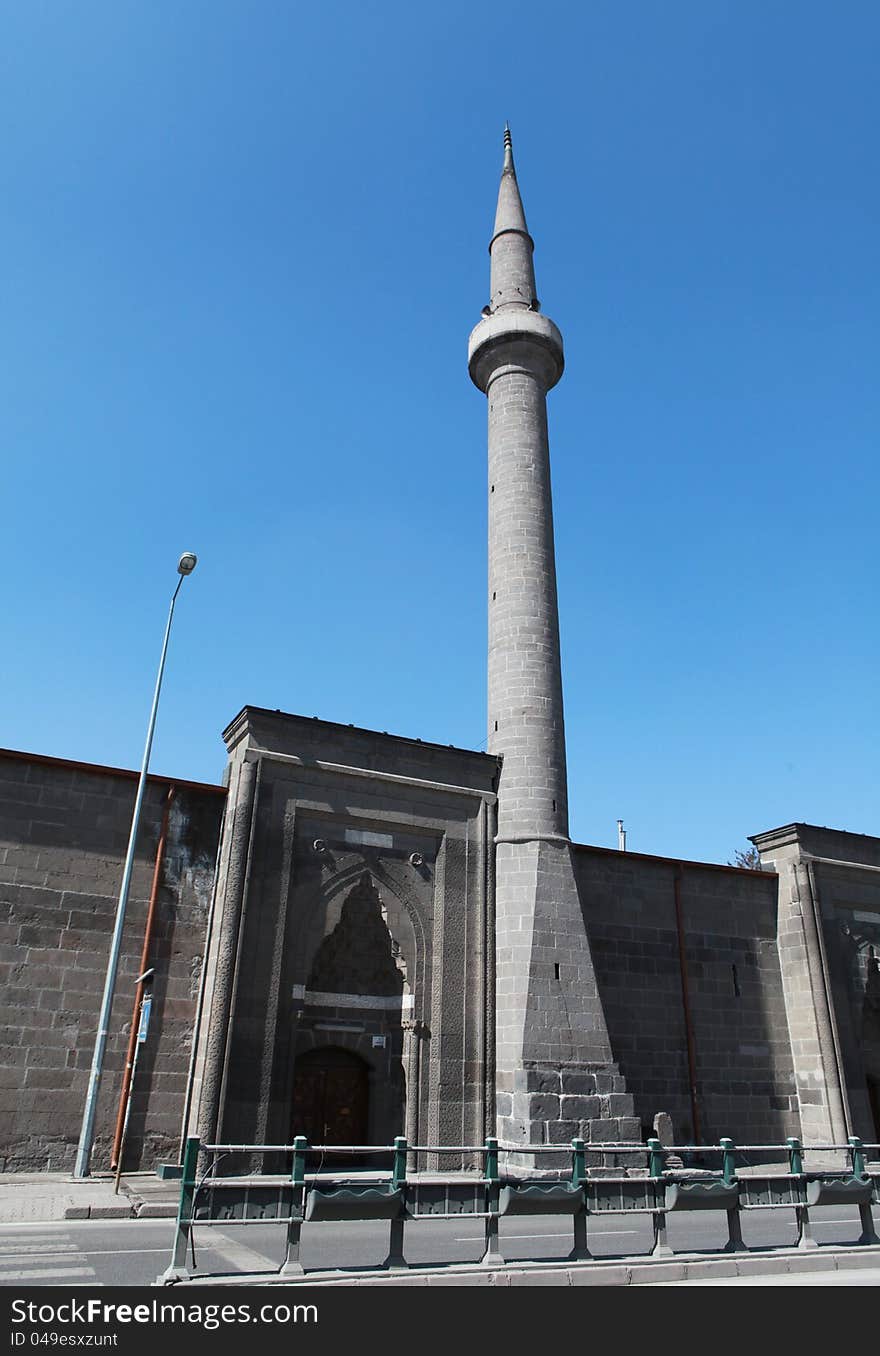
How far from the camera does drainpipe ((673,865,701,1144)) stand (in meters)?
21.0

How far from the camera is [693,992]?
22.2m

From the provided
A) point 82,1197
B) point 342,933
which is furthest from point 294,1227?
point 342,933

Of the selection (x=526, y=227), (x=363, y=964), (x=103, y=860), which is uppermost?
(x=526, y=227)

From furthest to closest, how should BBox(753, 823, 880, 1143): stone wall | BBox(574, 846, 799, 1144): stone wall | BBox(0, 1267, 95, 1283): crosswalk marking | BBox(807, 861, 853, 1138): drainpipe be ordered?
BBox(753, 823, 880, 1143): stone wall
BBox(807, 861, 853, 1138): drainpipe
BBox(574, 846, 799, 1144): stone wall
BBox(0, 1267, 95, 1283): crosswalk marking

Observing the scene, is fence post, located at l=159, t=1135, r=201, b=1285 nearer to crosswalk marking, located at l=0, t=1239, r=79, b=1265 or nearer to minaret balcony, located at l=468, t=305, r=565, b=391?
crosswalk marking, located at l=0, t=1239, r=79, b=1265

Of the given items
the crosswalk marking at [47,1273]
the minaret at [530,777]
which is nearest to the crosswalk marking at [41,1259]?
the crosswalk marking at [47,1273]

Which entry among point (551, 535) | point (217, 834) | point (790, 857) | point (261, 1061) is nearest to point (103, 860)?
point (217, 834)

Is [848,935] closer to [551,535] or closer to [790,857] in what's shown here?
[790,857]

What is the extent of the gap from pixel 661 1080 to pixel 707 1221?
8251mm

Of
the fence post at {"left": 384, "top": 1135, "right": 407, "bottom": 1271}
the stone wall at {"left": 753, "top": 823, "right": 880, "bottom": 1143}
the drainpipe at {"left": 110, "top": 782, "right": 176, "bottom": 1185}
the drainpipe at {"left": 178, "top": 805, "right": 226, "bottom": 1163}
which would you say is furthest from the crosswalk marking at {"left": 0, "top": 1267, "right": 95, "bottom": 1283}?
the stone wall at {"left": 753, "top": 823, "right": 880, "bottom": 1143}

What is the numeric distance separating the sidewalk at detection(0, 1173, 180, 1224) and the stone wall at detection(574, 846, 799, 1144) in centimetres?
1071

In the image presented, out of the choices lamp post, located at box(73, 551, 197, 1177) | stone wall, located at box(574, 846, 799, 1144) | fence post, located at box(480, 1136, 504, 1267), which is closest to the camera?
fence post, located at box(480, 1136, 504, 1267)

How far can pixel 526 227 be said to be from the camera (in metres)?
27.9

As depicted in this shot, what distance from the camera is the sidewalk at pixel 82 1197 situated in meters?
11.6
